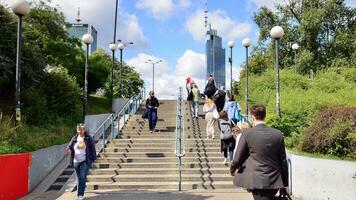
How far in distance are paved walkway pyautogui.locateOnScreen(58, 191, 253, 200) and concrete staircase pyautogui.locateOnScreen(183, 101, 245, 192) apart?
82 cm

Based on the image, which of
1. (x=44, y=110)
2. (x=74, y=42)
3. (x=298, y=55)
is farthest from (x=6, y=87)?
(x=298, y=55)

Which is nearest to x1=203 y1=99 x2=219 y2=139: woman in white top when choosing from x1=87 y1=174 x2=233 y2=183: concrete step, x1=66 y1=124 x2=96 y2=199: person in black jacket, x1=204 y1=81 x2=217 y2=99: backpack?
x1=204 y1=81 x2=217 y2=99: backpack

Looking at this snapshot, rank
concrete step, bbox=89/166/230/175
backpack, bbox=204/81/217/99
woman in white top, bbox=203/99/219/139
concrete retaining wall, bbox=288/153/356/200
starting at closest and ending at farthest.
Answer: concrete retaining wall, bbox=288/153/356/200 < concrete step, bbox=89/166/230/175 < woman in white top, bbox=203/99/219/139 < backpack, bbox=204/81/217/99

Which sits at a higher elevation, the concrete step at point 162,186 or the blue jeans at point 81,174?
the blue jeans at point 81,174

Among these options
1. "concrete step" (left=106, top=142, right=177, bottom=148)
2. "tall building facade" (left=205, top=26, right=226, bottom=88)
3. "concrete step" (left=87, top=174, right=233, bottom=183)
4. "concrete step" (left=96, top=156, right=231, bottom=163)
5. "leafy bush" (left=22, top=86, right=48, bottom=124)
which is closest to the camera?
"concrete step" (left=87, top=174, right=233, bottom=183)

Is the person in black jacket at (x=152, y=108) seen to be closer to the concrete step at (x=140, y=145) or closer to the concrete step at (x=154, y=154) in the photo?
the concrete step at (x=140, y=145)

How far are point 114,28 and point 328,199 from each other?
27306 millimetres

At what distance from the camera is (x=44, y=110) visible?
16.5m

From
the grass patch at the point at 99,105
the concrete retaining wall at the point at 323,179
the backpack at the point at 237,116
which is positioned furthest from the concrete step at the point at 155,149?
the grass patch at the point at 99,105

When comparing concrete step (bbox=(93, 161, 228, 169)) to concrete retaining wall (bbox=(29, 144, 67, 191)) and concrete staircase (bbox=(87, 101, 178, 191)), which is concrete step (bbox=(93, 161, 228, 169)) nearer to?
concrete staircase (bbox=(87, 101, 178, 191))

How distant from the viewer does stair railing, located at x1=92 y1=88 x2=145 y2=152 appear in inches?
640

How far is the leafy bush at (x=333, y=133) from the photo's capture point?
10.3 meters

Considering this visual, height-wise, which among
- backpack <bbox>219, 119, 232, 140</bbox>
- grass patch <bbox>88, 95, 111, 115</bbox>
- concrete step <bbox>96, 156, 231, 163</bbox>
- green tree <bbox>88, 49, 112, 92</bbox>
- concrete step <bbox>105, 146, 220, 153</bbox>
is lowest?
concrete step <bbox>96, 156, 231, 163</bbox>

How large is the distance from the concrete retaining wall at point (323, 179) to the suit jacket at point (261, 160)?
16.1 ft
